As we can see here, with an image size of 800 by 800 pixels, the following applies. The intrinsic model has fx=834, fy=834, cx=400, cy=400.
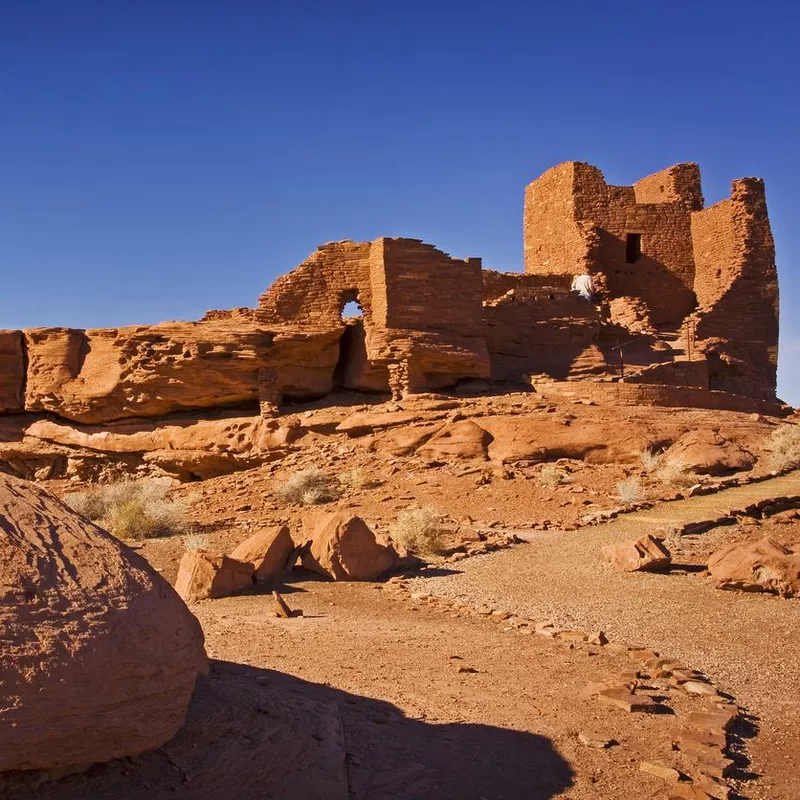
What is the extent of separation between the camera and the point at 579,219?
26.3 meters

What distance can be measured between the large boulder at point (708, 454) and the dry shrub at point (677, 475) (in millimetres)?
122

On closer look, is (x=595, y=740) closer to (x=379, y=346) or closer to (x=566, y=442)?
(x=566, y=442)

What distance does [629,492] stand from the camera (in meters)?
14.4

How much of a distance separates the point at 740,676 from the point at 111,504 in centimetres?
1303

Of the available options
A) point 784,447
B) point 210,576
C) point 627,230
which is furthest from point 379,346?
point 627,230

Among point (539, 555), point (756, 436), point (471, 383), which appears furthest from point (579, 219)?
point (539, 555)

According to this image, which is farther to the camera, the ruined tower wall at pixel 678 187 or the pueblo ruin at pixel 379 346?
the ruined tower wall at pixel 678 187

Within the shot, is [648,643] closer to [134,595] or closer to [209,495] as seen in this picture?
[134,595]

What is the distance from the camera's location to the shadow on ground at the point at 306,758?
138 inches

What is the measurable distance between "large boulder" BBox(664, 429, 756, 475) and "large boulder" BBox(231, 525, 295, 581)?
8.50 m

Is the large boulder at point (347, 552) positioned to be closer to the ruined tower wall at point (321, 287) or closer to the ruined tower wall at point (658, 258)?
the ruined tower wall at point (321, 287)

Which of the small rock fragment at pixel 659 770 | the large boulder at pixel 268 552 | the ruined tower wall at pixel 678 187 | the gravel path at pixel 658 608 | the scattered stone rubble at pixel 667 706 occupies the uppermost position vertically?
the ruined tower wall at pixel 678 187

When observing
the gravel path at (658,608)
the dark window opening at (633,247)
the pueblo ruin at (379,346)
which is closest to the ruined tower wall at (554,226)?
the pueblo ruin at (379,346)

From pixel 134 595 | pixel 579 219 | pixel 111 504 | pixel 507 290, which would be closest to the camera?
pixel 134 595
